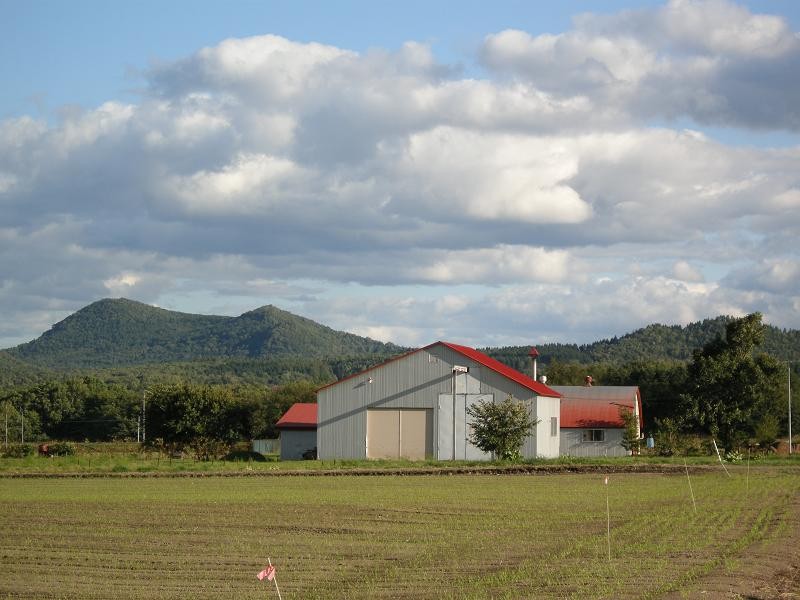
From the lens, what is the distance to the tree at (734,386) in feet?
243

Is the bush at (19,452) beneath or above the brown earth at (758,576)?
above

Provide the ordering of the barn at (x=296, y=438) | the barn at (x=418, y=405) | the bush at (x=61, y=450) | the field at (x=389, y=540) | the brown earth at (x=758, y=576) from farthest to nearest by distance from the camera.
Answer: the bush at (x=61, y=450)
the barn at (x=296, y=438)
the barn at (x=418, y=405)
the field at (x=389, y=540)
the brown earth at (x=758, y=576)

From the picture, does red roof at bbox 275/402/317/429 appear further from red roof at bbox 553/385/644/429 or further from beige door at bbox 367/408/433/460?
red roof at bbox 553/385/644/429

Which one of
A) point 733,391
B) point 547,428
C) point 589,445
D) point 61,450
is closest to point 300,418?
point 61,450

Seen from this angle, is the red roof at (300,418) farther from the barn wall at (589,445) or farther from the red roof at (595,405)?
the red roof at (595,405)

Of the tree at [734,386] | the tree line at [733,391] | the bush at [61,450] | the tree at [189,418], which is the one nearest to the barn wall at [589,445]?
the tree line at [733,391]

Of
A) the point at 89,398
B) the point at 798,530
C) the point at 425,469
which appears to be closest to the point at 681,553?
the point at 798,530

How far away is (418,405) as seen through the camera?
2387 inches

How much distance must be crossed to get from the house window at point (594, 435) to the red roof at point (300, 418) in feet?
60.8

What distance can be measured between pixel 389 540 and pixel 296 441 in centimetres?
5441

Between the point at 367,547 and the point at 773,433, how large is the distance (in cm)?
5852

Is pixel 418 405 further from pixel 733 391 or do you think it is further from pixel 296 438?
pixel 733 391

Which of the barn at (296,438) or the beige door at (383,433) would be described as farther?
the barn at (296,438)

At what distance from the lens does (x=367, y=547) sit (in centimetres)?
2030
